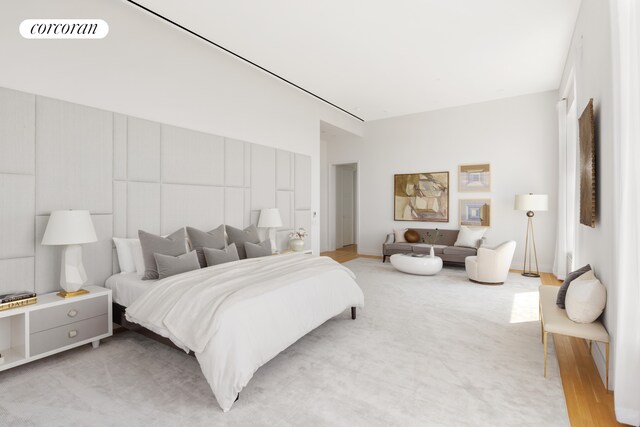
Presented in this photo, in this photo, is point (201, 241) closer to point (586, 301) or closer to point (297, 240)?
point (297, 240)

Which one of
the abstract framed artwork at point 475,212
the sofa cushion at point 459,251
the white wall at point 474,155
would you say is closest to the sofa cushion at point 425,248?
the sofa cushion at point 459,251

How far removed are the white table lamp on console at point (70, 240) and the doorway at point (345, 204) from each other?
6761 mm

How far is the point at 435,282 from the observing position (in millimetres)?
5465

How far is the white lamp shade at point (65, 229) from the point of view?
8.71 ft

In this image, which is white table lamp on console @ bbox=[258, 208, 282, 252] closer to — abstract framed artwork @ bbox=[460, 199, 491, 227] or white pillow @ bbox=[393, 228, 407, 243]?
white pillow @ bbox=[393, 228, 407, 243]

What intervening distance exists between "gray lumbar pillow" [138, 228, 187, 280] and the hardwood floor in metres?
3.24

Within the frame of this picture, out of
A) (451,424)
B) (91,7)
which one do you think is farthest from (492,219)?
(91,7)

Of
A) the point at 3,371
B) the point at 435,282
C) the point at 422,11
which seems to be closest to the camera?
the point at 3,371

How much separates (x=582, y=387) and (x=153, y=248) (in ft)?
12.2

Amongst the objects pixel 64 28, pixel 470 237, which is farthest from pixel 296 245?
pixel 64 28

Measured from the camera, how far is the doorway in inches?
366

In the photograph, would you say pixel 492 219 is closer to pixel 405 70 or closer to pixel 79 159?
pixel 405 70

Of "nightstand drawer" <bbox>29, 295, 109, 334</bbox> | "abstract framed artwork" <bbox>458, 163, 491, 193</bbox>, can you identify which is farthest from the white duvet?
"abstract framed artwork" <bbox>458, 163, 491, 193</bbox>

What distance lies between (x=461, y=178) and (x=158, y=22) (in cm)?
603
